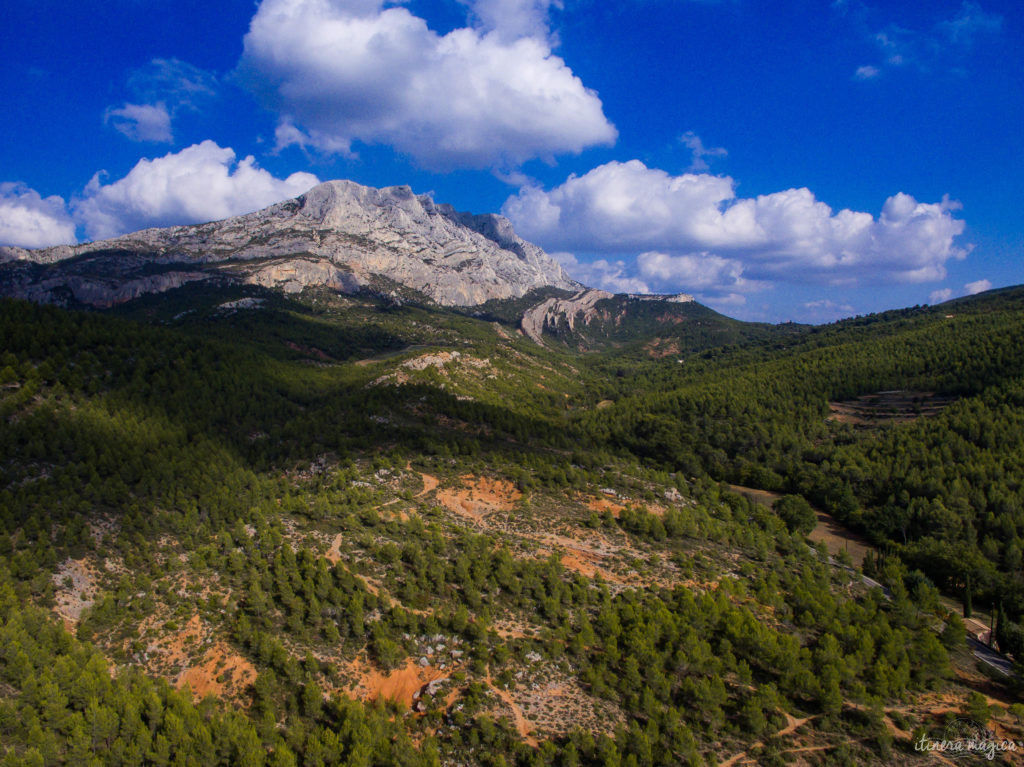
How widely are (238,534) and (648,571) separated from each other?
44.9 metres

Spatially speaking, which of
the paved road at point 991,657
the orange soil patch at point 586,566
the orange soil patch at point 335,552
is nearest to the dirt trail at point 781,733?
the orange soil patch at point 586,566

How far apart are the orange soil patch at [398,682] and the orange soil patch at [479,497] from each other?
23.1m

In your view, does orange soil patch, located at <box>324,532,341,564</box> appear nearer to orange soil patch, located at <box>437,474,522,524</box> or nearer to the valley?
the valley

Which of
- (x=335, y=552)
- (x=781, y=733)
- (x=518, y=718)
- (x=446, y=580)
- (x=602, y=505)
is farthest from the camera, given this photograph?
(x=602, y=505)

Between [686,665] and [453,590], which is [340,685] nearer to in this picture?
[453,590]

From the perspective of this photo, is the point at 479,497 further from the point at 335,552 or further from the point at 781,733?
the point at 781,733

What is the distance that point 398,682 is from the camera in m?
37.6

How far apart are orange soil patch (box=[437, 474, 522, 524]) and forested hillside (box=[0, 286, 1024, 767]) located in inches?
18.9

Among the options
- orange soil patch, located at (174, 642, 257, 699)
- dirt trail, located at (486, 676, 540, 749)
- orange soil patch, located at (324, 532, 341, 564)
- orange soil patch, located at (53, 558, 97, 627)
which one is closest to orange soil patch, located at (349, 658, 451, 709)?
dirt trail, located at (486, 676, 540, 749)

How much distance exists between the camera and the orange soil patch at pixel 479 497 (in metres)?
63.6

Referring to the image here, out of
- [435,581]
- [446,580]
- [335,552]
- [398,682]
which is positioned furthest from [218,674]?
[446,580]

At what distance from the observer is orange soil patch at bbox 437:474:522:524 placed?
63562mm

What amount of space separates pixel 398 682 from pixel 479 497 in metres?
30.3

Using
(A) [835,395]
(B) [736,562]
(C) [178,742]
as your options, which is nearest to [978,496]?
(B) [736,562]
